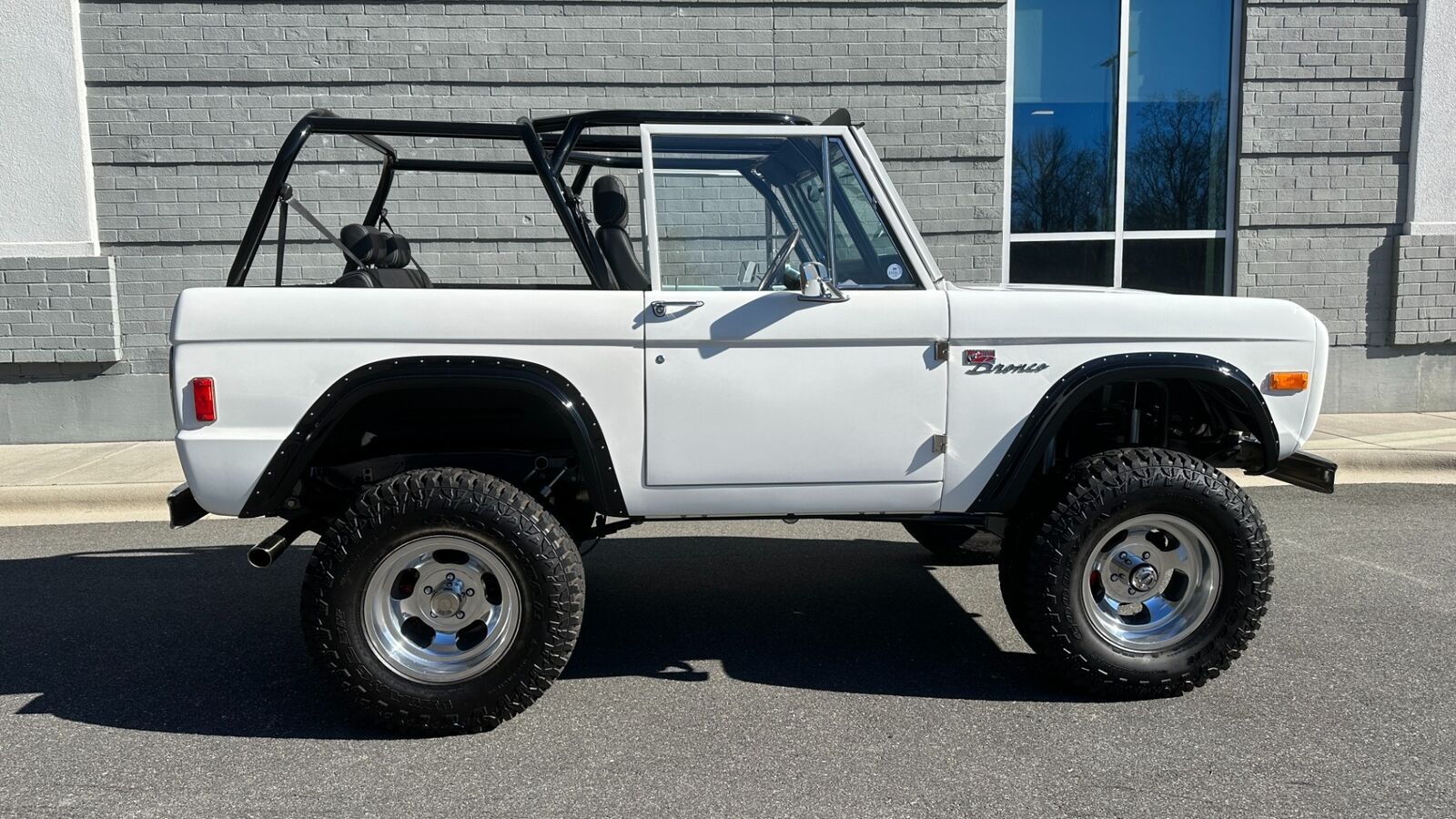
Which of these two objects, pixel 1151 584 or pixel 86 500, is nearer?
pixel 1151 584

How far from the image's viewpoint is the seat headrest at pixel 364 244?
4.27 metres

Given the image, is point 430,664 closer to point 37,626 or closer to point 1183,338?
point 37,626

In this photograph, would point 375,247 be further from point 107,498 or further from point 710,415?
point 107,498

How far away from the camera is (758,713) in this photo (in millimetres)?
3602

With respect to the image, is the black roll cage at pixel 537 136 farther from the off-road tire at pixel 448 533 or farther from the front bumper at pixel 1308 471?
the front bumper at pixel 1308 471

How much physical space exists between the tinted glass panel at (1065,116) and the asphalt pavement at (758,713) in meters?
5.04

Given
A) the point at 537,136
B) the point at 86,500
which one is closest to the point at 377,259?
the point at 537,136

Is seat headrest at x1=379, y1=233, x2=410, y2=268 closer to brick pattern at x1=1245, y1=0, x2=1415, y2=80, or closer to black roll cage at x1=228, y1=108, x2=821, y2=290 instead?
black roll cage at x1=228, y1=108, x2=821, y2=290

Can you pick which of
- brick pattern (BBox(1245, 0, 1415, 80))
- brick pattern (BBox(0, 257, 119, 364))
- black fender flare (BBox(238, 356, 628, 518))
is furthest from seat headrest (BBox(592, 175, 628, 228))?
brick pattern (BBox(1245, 0, 1415, 80))

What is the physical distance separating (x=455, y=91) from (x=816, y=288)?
21.1 feet

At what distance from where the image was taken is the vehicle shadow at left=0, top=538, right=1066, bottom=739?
148 inches

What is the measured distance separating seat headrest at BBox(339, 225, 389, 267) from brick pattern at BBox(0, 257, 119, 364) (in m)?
5.58

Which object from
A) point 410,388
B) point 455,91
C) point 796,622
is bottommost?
point 796,622

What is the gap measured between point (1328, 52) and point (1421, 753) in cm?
795
